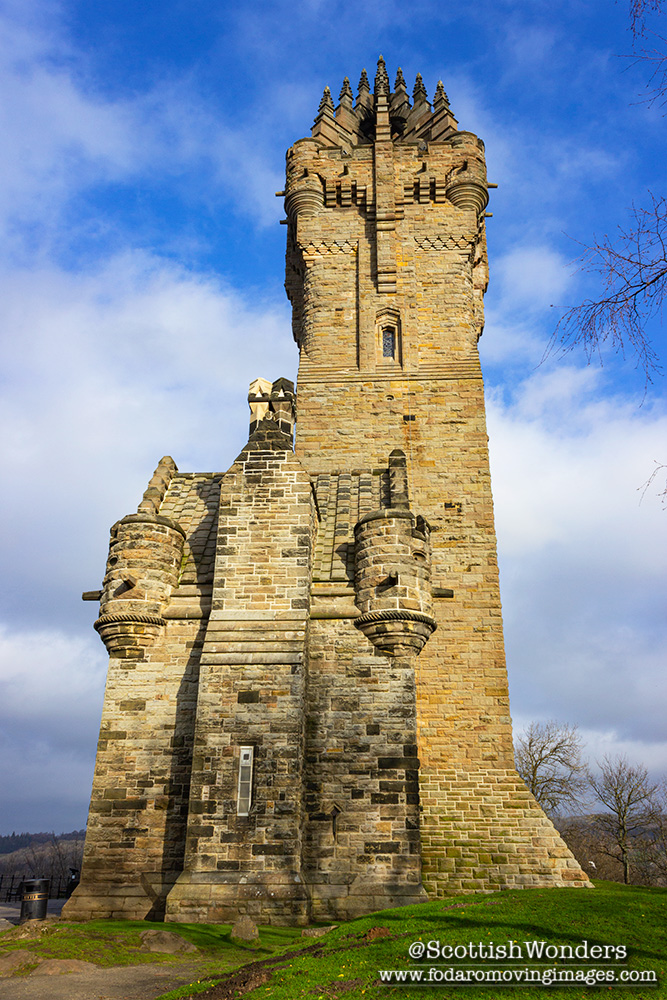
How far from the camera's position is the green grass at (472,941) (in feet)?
22.2

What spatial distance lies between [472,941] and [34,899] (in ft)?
25.6

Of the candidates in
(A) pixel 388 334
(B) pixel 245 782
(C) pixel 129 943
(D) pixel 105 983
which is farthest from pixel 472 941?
(A) pixel 388 334

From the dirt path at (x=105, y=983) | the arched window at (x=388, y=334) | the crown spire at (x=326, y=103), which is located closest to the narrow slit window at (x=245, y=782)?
the dirt path at (x=105, y=983)

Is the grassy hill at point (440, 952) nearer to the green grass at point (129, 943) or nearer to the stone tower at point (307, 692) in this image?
the green grass at point (129, 943)

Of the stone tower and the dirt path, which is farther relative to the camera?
the stone tower

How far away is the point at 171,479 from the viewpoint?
57.1 feet

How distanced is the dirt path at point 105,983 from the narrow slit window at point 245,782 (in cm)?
329

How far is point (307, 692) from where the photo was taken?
1339cm

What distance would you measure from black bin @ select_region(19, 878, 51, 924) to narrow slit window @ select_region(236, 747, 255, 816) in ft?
11.1

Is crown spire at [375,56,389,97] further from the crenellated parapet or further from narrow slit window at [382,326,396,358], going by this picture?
narrow slit window at [382,326,396,358]

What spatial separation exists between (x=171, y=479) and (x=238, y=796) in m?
7.46

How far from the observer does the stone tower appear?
12.2 meters

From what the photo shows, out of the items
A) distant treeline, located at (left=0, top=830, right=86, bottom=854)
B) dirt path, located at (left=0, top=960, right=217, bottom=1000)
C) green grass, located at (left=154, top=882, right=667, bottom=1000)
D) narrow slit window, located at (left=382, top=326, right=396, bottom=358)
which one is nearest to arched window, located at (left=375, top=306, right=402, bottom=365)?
narrow slit window, located at (left=382, top=326, right=396, bottom=358)

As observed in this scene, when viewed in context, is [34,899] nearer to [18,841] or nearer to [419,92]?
[419,92]
